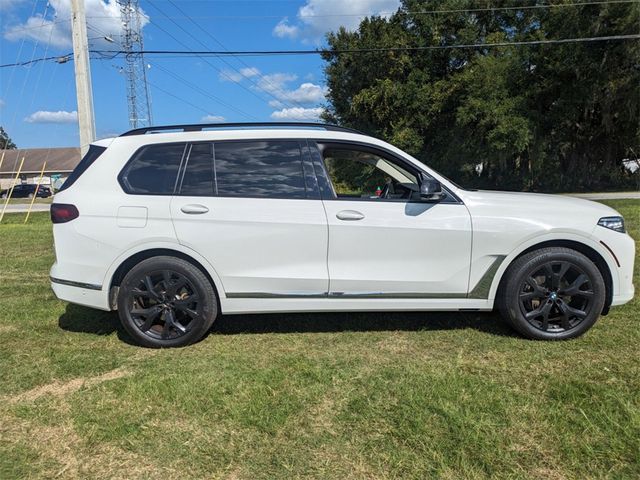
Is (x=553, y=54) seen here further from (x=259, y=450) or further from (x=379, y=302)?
(x=259, y=450)

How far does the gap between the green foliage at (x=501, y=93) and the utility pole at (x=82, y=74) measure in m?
20.0

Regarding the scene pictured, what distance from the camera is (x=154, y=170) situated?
4.32m

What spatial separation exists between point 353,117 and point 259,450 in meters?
33.4

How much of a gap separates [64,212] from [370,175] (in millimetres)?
2577

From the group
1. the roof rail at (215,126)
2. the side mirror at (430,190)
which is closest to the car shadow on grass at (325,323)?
the side mirror at (430,190)

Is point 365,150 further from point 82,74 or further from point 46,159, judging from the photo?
point 46,159

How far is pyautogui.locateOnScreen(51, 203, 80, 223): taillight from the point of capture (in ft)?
13.9

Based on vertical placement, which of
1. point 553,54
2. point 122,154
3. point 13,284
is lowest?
point 13,284

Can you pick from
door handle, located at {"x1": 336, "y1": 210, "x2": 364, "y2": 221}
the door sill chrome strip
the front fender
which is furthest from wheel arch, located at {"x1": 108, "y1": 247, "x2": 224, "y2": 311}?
the front fender

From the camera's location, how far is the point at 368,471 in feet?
8.53

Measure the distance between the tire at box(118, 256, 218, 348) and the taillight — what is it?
67cm

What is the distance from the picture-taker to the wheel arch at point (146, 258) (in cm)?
423

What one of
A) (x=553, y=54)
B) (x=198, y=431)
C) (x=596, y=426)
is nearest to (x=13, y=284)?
(x=198, y=431)

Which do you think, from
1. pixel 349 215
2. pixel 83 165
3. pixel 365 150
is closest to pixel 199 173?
pixel 83 165
